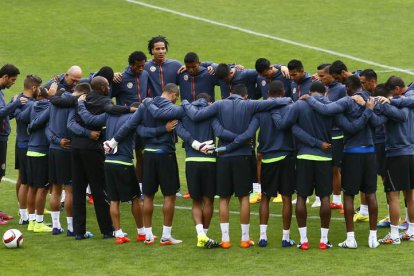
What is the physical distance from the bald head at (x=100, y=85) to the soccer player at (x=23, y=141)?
1.43m

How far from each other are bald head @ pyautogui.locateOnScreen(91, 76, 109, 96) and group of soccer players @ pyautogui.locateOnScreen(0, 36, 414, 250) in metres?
0.02

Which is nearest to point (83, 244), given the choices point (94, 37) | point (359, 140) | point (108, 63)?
point (359, 140)

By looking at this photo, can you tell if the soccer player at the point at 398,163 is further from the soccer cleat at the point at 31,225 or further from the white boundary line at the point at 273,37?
the white boundary line at the point at 273,37

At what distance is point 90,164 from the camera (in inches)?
691

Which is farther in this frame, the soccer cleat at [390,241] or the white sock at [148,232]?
the white sock at [148,232]

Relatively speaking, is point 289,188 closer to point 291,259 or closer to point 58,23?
point 291,259

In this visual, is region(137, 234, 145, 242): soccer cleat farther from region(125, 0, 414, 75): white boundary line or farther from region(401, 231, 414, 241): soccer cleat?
region(125, 0, 414, 75): white boundary line

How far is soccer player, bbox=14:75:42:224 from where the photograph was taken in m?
18.5

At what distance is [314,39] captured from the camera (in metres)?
34.4

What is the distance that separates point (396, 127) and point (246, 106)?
7.40 feet

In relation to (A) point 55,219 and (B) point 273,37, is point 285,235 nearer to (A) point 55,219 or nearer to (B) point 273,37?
(A) point 55,219

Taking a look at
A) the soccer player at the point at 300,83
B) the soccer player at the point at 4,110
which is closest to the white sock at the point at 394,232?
the soccer player at the point at 300,83

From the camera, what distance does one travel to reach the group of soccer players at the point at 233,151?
1652 centimetres

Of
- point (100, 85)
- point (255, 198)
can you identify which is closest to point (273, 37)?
point (255, 198)
